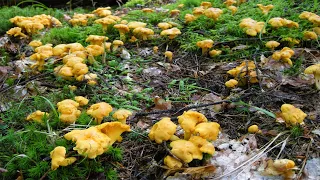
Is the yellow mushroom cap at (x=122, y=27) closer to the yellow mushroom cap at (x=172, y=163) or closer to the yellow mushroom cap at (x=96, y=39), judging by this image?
the yellow mushroom cap at (x=96, y=39)

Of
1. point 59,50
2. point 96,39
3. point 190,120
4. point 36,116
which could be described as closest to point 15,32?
point 59,50

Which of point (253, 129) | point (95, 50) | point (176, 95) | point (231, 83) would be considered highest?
point (95, 50)

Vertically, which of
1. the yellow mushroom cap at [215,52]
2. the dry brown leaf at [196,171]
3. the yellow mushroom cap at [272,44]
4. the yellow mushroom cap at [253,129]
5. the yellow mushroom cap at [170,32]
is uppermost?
the yellow mushroom cap at [272,44]

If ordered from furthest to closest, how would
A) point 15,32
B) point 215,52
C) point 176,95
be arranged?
point 15,32 → point 215,52 → point 176,95

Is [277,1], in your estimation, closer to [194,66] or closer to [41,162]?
[194,66]

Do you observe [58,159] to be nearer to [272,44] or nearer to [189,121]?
[189,121]

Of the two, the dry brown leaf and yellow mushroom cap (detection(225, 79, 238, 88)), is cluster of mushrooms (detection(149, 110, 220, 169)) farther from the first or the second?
yellow mushroom cap (detection(225, 79, 238, 88))

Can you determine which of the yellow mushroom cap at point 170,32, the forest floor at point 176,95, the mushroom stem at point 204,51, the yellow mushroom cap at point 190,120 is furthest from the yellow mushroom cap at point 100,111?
the mushroom stem at point 204,51
